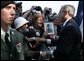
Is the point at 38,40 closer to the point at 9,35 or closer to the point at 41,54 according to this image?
the point at 41,54

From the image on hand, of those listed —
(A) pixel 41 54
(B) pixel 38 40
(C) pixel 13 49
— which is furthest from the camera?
(B) pixel 38 40

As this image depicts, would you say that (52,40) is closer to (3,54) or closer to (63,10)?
(63,10)

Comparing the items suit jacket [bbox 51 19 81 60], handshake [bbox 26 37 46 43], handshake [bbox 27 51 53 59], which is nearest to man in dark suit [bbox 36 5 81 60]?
suit jacket [bbox 51 19 81 60]

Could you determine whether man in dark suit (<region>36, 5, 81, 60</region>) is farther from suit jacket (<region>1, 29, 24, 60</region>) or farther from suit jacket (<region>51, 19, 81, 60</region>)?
suit jacket (<region>1, 29, 24, 60</region>)

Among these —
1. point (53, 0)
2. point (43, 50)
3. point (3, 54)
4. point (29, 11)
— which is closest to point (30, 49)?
point (43, 50)

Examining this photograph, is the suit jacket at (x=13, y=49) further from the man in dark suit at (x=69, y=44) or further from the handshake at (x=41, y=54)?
the man in dark suit at (x=69, y=44)

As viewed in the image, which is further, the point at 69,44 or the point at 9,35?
the point at 9,35

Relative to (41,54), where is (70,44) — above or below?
above

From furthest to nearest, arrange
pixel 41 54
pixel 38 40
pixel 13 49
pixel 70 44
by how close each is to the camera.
A: pixel 38 40 → pixel 41 54 → pixel 13 49 → pixel 70 44

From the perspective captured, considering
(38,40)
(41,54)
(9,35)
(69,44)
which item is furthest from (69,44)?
(9,35)

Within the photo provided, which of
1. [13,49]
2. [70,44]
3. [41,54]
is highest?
[70,44]

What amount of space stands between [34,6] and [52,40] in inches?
75.9

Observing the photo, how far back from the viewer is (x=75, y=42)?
4.14m

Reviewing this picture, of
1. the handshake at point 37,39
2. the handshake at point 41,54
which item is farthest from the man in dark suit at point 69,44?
the handshake at point 37,39
